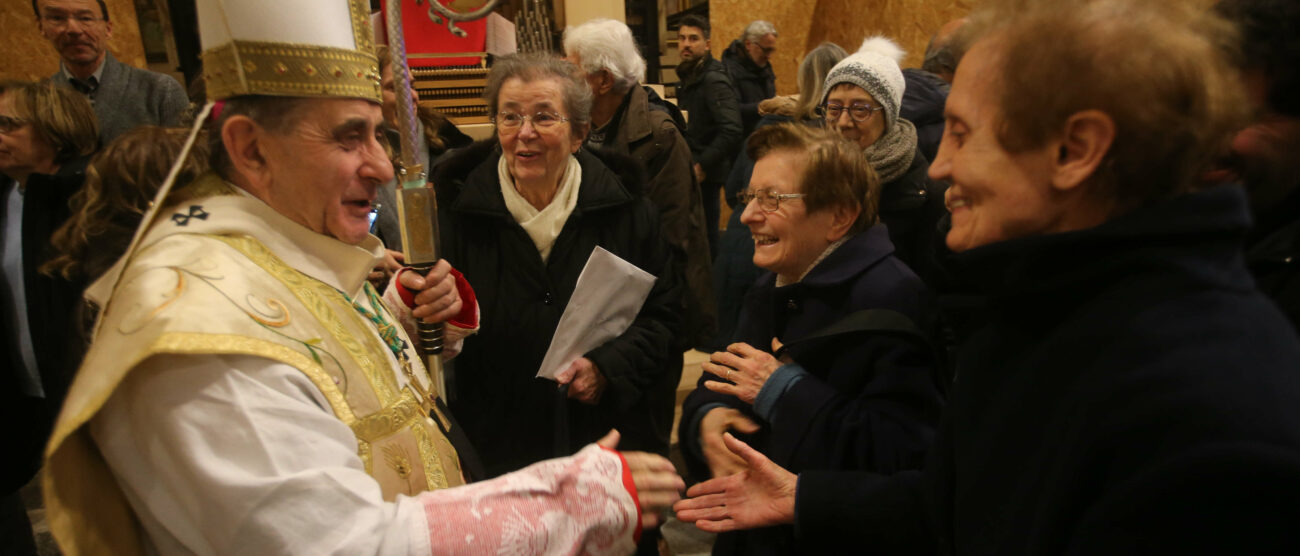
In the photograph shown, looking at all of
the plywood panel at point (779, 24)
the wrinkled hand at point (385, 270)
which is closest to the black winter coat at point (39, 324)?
the wrinkled hand at point (385, 270)

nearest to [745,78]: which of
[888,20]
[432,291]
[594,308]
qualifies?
[888,20]

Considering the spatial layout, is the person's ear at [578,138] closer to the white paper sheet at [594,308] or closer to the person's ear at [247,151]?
the white paper sheet at [594,308]

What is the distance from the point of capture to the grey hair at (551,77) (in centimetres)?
235

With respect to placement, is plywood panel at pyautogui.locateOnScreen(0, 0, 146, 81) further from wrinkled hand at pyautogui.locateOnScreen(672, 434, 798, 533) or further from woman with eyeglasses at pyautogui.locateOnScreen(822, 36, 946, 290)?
wrinkled hand at pyautogui.locateOnScreen(672, 434, 798, 533)

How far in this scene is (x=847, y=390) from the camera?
1.52 metres

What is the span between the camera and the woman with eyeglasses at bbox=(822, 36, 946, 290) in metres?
2.75

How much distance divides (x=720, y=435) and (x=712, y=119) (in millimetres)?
3725

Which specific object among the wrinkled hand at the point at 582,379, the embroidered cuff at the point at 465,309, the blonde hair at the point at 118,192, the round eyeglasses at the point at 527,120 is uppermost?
the round eyeglasses at the point at 527,120

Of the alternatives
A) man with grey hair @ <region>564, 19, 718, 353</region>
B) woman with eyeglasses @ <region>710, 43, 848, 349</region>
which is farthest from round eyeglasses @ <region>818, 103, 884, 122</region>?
man with grey hair @ <region>564, 19, 718, 353</region>

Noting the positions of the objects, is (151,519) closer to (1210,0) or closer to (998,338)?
(998,338)

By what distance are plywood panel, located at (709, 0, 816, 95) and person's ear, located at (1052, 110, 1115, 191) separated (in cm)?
689

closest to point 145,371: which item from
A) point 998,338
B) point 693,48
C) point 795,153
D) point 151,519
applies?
point 151,519

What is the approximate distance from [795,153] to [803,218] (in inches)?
7.2

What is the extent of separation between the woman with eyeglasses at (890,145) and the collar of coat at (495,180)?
0.90 meters
